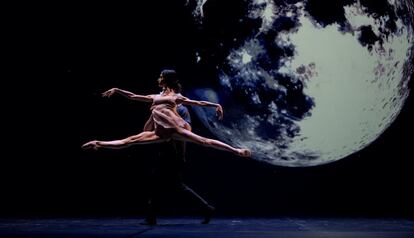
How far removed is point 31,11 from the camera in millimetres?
8609

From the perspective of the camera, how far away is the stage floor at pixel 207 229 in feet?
16.8

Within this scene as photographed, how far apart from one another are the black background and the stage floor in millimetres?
1137

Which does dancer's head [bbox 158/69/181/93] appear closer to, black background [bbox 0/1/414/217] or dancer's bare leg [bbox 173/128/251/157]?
dancer's bare leg [bbox 173/128/251/157]

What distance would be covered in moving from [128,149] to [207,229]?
9.91ft

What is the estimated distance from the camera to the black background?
829cm

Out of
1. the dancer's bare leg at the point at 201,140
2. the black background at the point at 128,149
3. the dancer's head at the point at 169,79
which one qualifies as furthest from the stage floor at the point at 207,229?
the dancer's head at the point at 169,79

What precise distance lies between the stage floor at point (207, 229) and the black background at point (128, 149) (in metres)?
1.14

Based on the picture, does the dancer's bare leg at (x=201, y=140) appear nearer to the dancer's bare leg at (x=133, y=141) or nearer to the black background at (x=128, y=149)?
the dancer's bare leg at (x=133, y=141)

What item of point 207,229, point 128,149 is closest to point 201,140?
point 207,229

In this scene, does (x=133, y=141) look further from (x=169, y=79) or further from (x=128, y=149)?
(x=128, y=149)

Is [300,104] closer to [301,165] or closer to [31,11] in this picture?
[301,165]

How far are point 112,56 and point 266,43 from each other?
2244 millimetres

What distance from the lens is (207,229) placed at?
5742 millimetres

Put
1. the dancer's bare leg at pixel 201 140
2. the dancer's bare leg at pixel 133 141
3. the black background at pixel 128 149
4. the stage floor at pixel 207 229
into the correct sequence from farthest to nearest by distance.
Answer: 1. the black background at pixel 128 149
2. the dancer's bare leg at pixel 133 141
3. the dancer's bare leg at pixel 201 140
4. the stage floor at pixel 207 229
